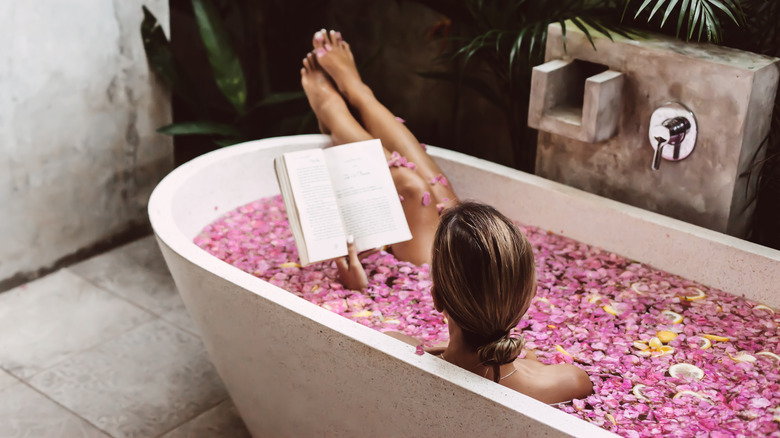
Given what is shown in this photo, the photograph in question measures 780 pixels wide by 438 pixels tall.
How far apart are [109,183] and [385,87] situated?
4.36ft

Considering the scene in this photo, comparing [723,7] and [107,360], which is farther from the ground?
[723,7]

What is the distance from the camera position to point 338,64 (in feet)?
8.98

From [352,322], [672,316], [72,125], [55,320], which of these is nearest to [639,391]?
[672,316]

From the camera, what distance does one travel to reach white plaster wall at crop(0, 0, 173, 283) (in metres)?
2.84

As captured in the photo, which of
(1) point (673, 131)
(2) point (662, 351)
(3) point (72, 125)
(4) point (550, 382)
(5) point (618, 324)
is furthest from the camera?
(3) point (72, 125)

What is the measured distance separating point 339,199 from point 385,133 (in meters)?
0.38

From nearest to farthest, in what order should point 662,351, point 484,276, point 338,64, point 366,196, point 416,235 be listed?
point 484,276, point 662,351, point 366,196, point 416,235, point 338,64

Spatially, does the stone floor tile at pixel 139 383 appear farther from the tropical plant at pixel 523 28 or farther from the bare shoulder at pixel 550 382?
the tropical plant at pixel 523 28

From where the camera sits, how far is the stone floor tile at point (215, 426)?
234cm

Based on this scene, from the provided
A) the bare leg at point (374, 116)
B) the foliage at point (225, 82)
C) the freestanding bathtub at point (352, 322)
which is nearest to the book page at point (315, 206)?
the freestanding bathtub at point (352, 322)

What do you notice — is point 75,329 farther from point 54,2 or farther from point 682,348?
point 682,348

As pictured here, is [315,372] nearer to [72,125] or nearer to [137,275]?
[137,275]

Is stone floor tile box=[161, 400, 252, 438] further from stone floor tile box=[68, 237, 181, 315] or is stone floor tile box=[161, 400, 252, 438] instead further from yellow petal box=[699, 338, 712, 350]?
yellow petal box=[699, 338, 712, 350]

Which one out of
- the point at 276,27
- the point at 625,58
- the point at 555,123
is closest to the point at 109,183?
the point at 276,27
